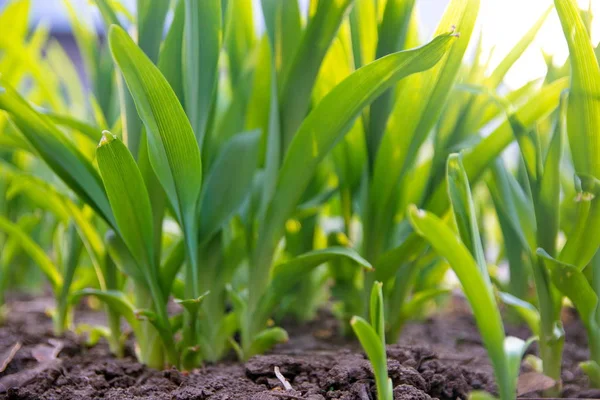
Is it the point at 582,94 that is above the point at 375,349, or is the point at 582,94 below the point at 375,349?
above

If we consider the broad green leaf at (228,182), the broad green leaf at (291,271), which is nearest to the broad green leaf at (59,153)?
the broad green leaf at (228,182)

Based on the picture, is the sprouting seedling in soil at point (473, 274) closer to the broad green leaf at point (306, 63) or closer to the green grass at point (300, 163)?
the green grass at point (300, 163)

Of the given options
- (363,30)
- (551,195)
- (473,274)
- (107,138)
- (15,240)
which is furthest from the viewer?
(15,240)

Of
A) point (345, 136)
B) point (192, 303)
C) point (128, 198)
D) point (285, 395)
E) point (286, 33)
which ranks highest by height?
point (286, 33)

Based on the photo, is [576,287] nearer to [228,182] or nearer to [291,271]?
[291,271]

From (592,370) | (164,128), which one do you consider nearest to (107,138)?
(164,128)

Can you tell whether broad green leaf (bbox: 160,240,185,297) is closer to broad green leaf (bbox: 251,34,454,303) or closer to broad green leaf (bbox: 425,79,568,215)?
broad green leaf (bbox: 251,34,454,303)

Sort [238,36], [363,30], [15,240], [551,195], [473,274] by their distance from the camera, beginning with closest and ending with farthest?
[473,274] → [551,195] → [363,30] → [238,36] → [15,240]
